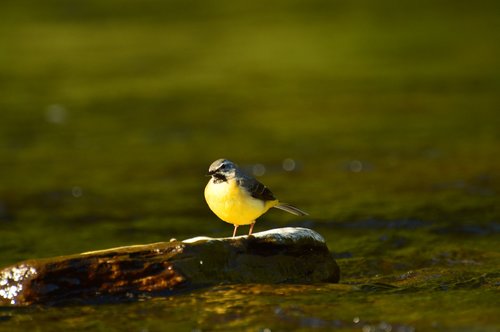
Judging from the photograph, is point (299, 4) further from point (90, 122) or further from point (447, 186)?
point (447, 186)

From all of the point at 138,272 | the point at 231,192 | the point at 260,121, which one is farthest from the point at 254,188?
the point at 260,121

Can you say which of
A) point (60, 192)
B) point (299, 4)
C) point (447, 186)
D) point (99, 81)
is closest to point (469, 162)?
point (447, 186)

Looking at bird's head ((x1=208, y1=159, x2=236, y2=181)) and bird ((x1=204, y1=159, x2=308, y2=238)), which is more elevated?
bird's head ((x1=208, y1=159, x2=236, y2=181))

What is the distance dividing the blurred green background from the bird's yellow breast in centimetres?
160

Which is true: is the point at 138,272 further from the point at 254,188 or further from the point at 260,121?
the point at 260,121

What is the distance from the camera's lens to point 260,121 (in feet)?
61.3

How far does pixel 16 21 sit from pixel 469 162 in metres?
18.5

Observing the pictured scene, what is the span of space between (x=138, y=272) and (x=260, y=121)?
415 inches

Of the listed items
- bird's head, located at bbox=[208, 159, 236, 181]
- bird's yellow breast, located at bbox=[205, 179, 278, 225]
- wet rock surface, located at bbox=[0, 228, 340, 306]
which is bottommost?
wet rock surface, located at bbox=[0, 228, 340, 306]

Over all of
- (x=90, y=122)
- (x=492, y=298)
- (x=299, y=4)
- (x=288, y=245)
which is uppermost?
(x=299, y=4)

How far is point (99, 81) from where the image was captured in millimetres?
22422

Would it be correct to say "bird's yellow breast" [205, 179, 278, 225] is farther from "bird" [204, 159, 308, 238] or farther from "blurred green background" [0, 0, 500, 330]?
"blurred green background" [0, 0, 500, 330]

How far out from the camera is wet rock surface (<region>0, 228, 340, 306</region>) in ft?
27.0

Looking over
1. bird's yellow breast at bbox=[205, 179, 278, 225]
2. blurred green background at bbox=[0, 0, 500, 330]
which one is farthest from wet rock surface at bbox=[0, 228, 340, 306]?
blurred green background at bbox=[0, 0, 500, 330]
